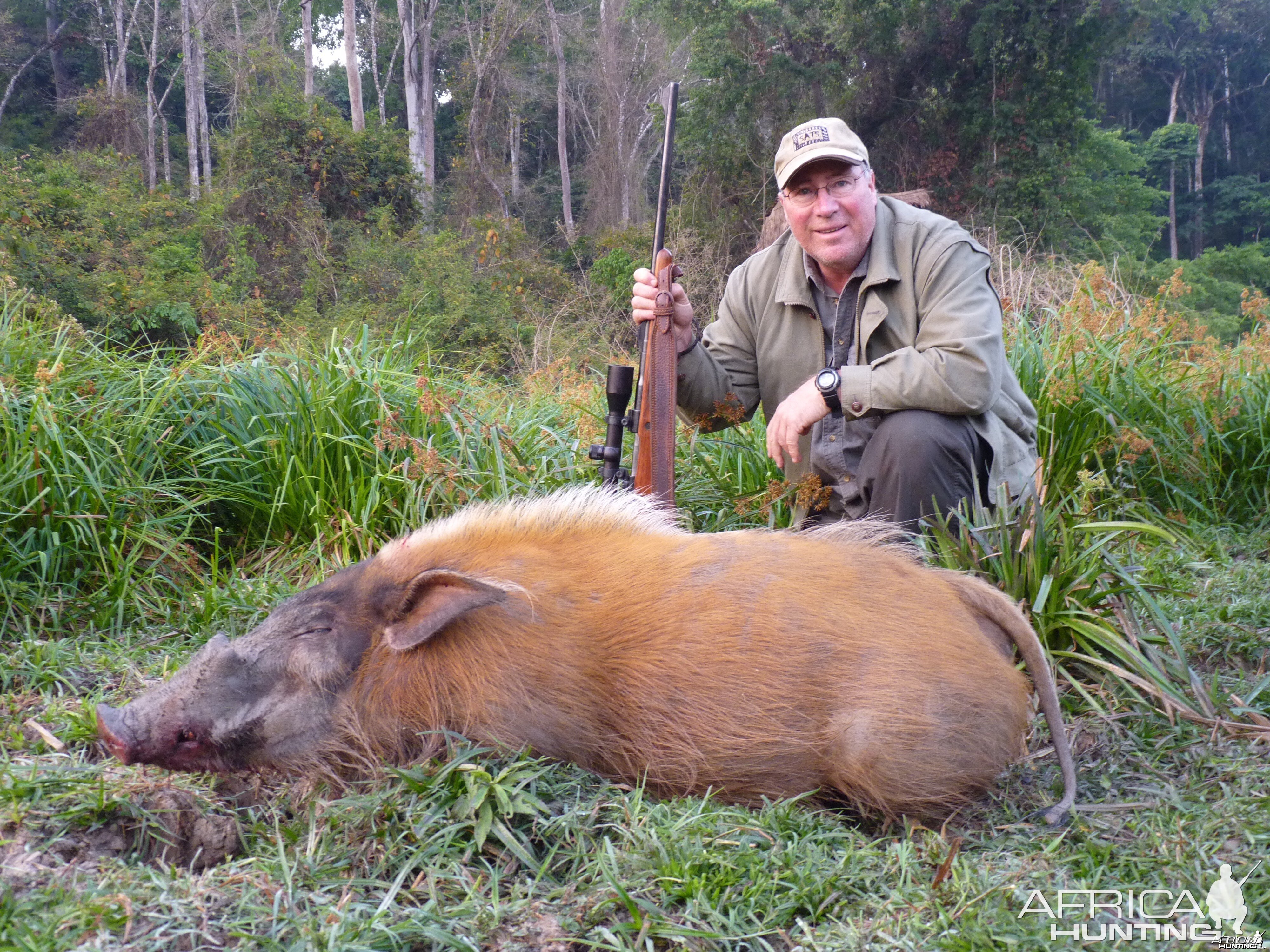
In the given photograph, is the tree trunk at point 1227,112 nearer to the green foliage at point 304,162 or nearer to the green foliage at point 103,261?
the green foliage at point 304,162

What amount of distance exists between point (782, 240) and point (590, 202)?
24099mm

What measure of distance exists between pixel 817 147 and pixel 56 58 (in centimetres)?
2981

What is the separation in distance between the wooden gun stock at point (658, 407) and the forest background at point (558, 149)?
11.3ft

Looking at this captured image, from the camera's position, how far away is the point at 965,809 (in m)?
2.62

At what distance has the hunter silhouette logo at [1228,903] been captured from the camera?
1949mm

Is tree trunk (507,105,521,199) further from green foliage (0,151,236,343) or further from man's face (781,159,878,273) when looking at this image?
man's face (781,159,878,273)

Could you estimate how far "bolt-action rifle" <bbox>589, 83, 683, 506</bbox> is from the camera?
3678 millimetres

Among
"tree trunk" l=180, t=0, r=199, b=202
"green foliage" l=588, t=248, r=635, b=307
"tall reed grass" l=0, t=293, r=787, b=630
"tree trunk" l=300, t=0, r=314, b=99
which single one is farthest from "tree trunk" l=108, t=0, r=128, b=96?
"tall reed grass" l=0, t=293, r=787, b=630

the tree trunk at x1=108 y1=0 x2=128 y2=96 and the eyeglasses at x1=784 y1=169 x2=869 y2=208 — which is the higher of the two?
the tree trunk at x1=108 y1=0 x2=128 y2=96

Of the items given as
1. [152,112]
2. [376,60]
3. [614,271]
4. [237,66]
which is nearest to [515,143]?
[376,60]

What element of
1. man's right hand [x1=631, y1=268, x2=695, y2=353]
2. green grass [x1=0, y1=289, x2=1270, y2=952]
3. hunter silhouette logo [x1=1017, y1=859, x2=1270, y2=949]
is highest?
man's right hand [x1=631, y1=268, x2=695, y2=353]

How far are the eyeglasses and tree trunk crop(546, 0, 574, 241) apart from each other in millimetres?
22608

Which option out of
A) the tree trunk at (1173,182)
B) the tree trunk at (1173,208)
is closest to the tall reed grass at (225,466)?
the tree trunk at (1173,208)

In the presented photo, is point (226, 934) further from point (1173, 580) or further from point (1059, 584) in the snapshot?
point (1173, 580)
